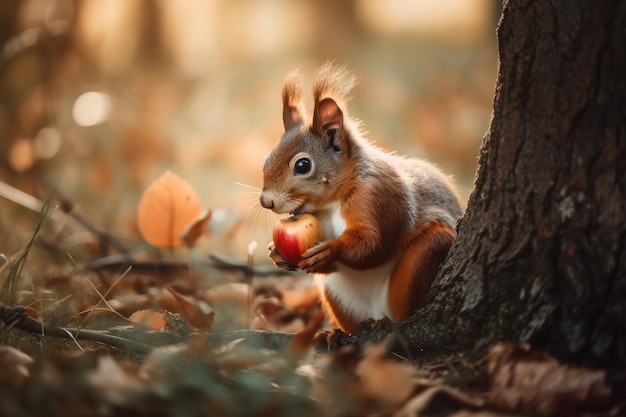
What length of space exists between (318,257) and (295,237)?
0.28 ft

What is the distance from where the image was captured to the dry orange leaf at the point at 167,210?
1901 millimetres

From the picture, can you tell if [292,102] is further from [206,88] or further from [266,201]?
[206,88]

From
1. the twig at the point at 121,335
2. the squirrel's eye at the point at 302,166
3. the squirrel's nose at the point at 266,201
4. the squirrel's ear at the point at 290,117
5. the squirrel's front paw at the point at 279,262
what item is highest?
the squirrel's ear at the point at 290,117

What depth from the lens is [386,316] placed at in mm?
1483

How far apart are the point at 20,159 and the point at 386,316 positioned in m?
1.76

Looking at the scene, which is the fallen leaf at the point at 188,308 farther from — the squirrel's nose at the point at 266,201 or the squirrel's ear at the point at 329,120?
the squirrel's ear at the point at 329,120

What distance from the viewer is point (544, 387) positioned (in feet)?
3.39

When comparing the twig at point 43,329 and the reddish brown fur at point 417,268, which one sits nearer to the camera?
the twig at point 43,329

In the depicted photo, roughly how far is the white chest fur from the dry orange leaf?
18.7 inches

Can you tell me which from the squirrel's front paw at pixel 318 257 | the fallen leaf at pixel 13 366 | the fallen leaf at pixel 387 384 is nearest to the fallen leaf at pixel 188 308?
the squirrel's front paw at pixel 318 257

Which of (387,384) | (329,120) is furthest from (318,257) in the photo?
(387,384)

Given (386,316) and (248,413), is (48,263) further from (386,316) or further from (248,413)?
(248,413)

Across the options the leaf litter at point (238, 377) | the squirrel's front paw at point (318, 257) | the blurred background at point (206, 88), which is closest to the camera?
the leaf litter at point (238, 377)

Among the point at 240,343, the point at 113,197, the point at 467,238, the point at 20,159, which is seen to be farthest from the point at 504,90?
the point at 113,197
